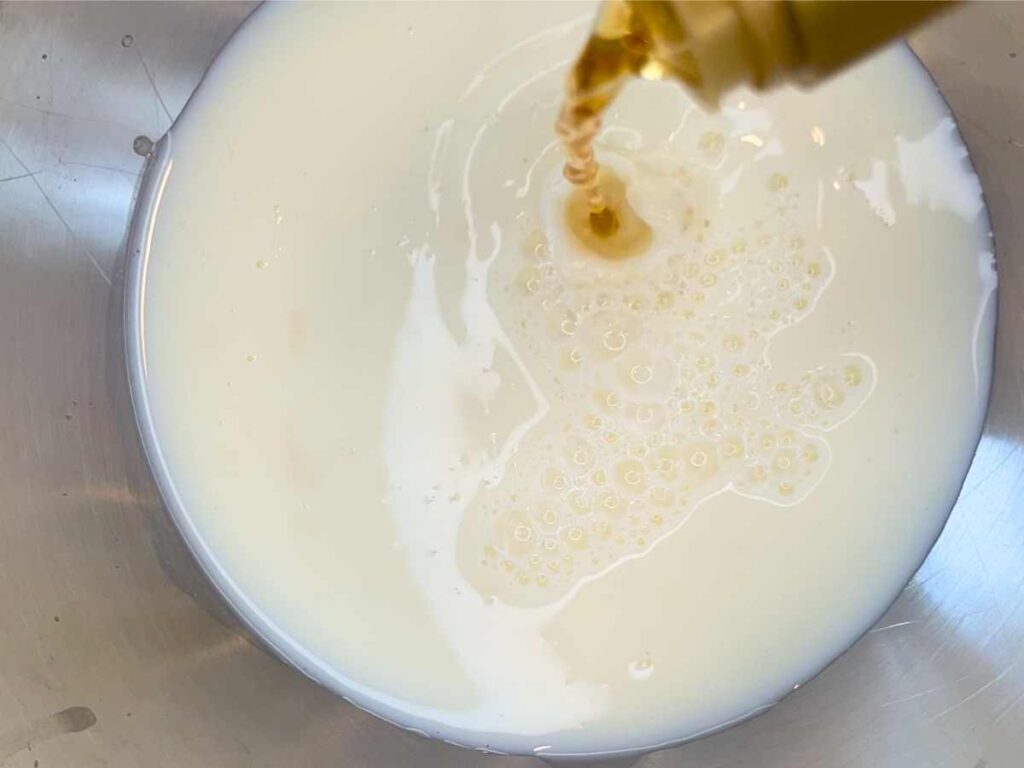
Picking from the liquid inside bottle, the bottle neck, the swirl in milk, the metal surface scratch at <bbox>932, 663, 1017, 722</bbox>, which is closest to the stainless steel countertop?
Result: the metal surface scratch at <bbox>932, 663, 1017, 722</bbox>

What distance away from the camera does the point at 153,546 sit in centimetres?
86

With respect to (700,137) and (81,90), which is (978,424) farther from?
(81,90)

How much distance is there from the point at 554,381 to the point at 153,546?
368 mm

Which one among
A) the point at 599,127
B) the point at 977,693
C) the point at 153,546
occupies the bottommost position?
the point at 977,693

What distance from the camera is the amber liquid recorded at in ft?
1.69

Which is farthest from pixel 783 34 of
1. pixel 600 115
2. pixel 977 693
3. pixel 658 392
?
pixel 977 693

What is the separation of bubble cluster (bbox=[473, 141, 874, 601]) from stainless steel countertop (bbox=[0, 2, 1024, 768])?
0.19 m

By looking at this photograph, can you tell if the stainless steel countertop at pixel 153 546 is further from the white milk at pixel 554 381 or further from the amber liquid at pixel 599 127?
the amber liquid at pixel 599 127

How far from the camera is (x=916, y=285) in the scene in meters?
0.77

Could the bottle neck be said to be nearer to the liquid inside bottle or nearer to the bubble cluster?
the liquid inside bottle

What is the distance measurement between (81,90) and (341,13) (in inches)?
10.4

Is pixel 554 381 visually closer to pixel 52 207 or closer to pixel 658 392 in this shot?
pixel 658 392

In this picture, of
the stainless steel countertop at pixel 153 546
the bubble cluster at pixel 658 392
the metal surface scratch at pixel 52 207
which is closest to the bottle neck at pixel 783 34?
the bubble cluster at pixel 658 392

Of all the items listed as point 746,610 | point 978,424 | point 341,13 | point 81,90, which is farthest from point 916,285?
point 81,90
